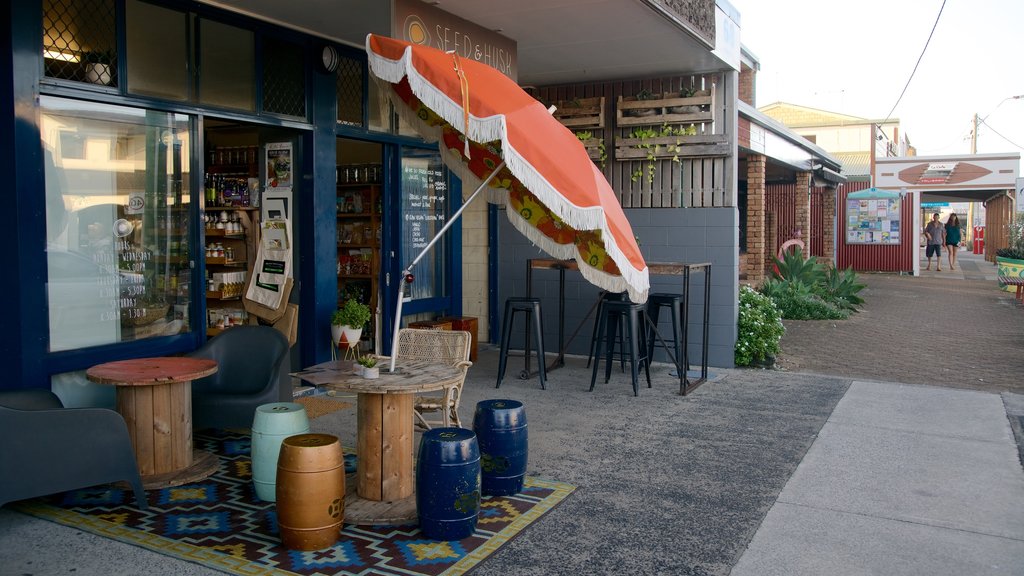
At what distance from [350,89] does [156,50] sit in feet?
6.91

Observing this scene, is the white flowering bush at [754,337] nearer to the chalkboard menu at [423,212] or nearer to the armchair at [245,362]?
the chalkboard menu at [423,212]

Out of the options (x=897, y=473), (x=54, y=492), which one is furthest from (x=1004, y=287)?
(x=54, y=492)

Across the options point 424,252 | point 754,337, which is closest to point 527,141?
point 424,252

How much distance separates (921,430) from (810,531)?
8.56ft

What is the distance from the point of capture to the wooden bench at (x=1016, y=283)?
1581 cm

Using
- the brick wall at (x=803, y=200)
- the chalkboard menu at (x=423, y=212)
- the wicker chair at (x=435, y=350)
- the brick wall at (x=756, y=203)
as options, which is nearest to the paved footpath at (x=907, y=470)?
the wicker chair at (x=435, y=350)

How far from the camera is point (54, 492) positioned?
4.16 m

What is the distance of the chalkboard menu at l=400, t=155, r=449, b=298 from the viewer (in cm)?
870

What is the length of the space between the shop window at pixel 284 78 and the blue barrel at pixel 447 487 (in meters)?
4.10

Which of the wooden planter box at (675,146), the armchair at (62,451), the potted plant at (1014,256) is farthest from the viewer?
the potted plant at (1014,256)

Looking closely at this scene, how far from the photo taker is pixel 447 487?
3920 mm

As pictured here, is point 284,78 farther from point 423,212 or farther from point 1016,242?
point 1016,242

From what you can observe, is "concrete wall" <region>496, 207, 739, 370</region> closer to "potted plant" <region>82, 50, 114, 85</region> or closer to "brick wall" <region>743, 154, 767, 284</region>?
"brick wall" <region>743, 154, 767, 284</region>

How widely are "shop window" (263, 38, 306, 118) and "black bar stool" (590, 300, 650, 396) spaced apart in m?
3.28
